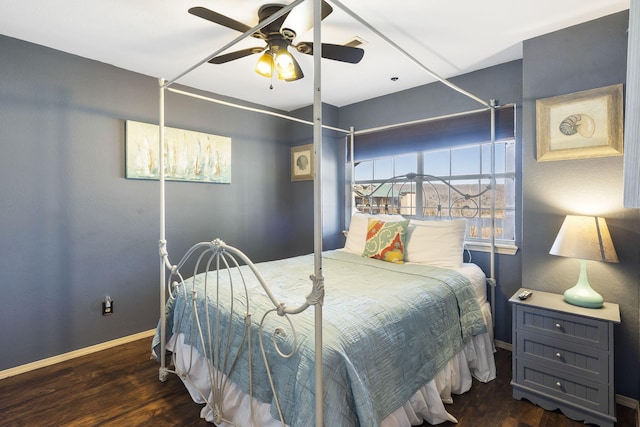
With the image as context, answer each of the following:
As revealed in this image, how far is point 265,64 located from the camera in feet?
6.59

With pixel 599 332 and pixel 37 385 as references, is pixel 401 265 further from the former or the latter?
pixel 37 385

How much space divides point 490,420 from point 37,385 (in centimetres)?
294

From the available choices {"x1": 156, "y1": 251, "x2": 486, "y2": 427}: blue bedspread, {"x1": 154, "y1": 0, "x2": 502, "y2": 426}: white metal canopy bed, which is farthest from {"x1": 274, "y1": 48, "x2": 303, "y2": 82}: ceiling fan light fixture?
{"x1": 156, "y1": 251, "x2": 486, "y2": 427}: blue bedspread

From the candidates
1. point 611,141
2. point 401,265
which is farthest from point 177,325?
point 611,141

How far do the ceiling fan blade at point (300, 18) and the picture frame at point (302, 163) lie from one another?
212cm

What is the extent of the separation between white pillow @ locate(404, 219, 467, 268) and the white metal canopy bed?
2cm

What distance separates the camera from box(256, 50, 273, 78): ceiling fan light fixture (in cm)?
199

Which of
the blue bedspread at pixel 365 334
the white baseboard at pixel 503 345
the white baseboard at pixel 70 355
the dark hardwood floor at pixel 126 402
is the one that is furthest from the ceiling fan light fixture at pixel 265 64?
the white baseboard at pixel 503 345

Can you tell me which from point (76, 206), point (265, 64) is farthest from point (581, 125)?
point (76, 206)

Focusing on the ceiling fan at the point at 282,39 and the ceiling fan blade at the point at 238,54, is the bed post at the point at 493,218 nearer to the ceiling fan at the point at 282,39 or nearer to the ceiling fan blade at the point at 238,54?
the ceiling fan at the point at 282,39

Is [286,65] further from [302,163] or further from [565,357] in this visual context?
[565,357]

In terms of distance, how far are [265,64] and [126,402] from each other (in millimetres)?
2312

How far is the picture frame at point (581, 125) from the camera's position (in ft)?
6.39

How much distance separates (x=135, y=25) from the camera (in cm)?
211
